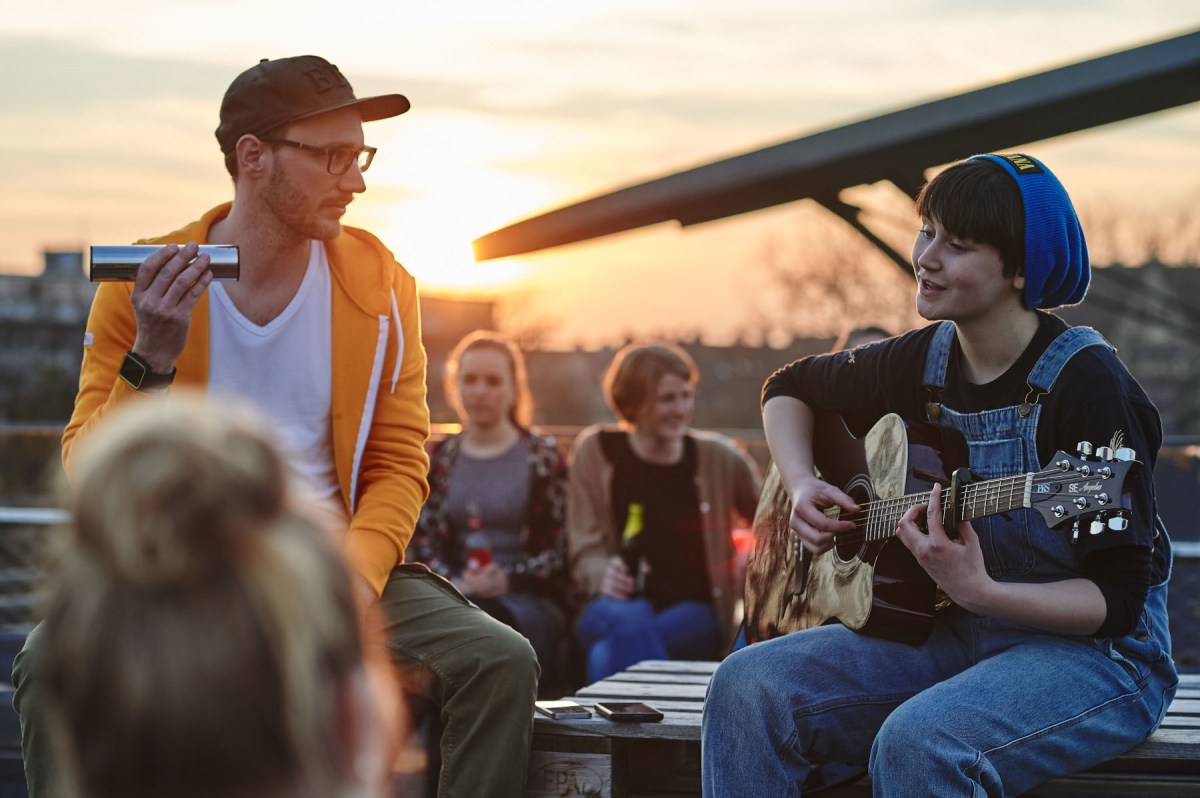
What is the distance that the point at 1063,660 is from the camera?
2.85m

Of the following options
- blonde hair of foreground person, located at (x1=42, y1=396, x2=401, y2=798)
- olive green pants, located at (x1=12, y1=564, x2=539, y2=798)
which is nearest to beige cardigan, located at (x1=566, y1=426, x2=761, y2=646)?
olive green pants, located at (x1=12, y1=564, x2=539, y2=798)

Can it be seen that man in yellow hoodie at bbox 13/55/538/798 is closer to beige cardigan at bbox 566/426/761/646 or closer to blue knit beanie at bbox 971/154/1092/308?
blue knit beanie at bbox 971/154/1092/308

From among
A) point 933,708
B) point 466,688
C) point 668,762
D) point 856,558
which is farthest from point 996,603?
point 466,688

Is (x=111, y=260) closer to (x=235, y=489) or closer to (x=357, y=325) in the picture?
(x=357, y=325)

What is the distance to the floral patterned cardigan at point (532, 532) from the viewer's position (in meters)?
5.61

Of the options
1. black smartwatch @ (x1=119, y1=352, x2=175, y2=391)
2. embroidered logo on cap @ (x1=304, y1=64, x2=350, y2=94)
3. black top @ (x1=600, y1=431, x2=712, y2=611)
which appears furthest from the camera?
black top @ (x1=600, y1=431, x2=712, y2=611)

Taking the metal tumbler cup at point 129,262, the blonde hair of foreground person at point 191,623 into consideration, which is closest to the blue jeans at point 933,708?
the metal tumbler cup at point 129,262

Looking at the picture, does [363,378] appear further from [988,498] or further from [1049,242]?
[1049,242]

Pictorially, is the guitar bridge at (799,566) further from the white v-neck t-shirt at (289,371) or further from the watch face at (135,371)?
the watch face at (135,371)

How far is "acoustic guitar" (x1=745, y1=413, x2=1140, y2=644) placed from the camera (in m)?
2.70

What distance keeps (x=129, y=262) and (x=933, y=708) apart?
2095 millimetres

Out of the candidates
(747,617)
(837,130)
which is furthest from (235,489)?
(837,130)

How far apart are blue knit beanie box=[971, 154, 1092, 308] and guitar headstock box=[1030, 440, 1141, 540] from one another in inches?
18.0

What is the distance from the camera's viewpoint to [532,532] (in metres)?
5.69
